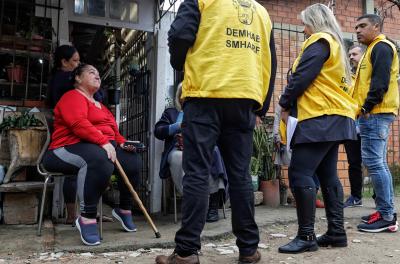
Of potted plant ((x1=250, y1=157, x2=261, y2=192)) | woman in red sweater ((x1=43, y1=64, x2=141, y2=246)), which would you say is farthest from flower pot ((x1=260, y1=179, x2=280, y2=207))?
woman in red sweater ((x1=43, y1=64, x2=141, y2=246))

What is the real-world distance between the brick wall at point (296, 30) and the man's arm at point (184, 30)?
3.48 m

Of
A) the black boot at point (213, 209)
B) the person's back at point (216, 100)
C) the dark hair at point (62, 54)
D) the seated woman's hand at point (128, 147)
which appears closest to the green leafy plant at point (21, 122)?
the dark hair at point (62, 54)

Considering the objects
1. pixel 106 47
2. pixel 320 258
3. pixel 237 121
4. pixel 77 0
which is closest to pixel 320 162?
pixel 320 258

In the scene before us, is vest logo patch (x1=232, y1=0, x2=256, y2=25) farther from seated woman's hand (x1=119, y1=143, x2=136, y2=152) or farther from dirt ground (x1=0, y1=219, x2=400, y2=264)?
seated woman's hand (x1=119, y1=143, x2=136, y2=152)

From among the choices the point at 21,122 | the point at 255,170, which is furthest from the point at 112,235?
the point at 255,170

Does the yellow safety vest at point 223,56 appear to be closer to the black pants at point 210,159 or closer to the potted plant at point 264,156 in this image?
the black pants at point 210,159

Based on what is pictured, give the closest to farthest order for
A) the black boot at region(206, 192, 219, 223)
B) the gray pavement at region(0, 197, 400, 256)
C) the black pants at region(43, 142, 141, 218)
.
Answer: the gray pavement at region(0, 197, 400, 256) → the black pants at region(43, 142, 141, 218) → the black boot at region(206, 192, 219, 223)

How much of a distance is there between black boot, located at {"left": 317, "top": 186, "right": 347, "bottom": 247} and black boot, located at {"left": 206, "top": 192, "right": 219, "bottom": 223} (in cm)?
120

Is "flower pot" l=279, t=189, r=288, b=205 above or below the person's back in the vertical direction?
below

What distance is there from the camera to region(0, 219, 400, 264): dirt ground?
2.85 metres

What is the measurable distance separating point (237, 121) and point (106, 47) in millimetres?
5910

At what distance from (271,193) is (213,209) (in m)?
1.26

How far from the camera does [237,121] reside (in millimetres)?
2643

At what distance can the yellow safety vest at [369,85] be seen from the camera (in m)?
3.80
